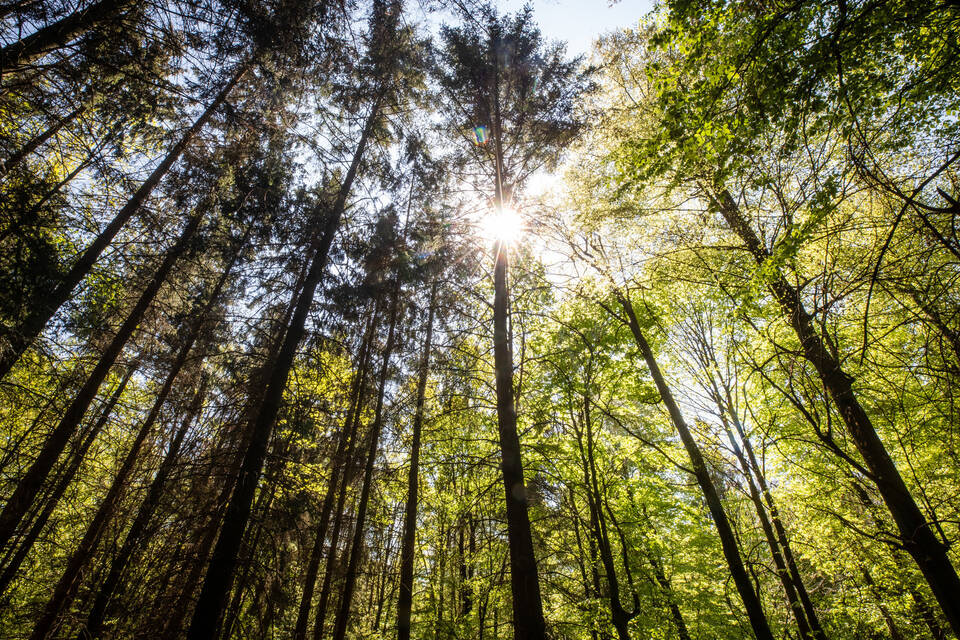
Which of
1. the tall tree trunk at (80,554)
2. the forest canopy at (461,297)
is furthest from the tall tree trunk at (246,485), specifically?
the tall tree trunk at (80,554)

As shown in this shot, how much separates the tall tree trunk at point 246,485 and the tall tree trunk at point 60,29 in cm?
385

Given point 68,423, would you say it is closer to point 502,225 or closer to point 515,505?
point 515,505

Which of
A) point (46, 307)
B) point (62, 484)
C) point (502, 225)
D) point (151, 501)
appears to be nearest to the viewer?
point (46, 307)

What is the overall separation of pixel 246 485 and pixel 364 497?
376 cm

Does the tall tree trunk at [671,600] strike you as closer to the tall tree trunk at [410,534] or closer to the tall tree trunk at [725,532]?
the tall tree trunk at [725,532]

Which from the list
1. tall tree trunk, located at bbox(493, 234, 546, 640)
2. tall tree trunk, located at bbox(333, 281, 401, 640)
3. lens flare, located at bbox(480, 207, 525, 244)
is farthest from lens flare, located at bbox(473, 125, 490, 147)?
tall tree trunk, located at bbox(333, 281, 401, 640)

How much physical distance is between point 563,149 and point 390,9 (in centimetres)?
423

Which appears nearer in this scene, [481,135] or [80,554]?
[80,554]

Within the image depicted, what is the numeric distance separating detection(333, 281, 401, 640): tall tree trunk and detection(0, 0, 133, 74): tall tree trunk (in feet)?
18.4

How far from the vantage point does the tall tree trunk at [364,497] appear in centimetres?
773

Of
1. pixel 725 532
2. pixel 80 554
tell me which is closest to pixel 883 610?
pixel 725 532

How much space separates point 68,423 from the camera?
23.9 feet

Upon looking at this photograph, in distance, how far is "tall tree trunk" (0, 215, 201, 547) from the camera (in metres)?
5.74

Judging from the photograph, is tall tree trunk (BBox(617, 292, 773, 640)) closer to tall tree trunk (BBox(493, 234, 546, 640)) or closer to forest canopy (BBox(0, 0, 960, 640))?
forest canopy (BBox(0, 0, 960, 640))
